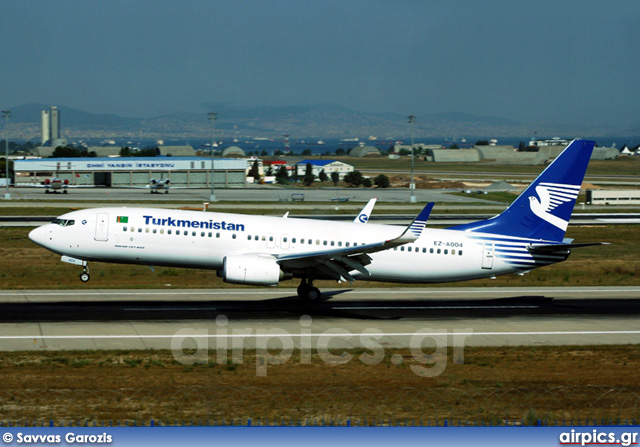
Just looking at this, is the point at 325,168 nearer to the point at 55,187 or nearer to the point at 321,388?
the point at 55,187

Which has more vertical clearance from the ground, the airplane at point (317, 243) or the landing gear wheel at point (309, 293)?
the airplane at point (317, 243)

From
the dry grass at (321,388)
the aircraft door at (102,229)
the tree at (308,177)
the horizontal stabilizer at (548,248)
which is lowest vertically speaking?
the tree at (308,177)

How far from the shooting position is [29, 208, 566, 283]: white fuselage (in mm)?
33344

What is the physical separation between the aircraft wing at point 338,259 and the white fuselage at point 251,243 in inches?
46.1

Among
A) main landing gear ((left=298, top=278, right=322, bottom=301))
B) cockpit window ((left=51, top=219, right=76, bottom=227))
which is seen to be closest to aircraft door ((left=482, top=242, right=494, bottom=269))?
main landing gear ((left=298, top=278, right=322, bottom=301))

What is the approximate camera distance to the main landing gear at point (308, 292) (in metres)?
34.7

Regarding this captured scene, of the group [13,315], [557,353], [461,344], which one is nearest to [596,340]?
[557,353]

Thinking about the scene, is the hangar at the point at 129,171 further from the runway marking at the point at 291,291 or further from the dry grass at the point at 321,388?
the dry grass at the point at 321,388

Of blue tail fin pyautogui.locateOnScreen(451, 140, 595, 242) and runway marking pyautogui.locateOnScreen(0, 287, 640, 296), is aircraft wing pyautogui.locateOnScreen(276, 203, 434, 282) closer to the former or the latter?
runway marking pyautogui.locateOnScreen(0, 287, 640, 296)

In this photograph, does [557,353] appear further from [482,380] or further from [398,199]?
[398,199]

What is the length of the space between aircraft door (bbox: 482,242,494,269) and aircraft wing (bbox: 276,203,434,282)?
5282 millimetres

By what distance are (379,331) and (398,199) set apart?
87.5 meters

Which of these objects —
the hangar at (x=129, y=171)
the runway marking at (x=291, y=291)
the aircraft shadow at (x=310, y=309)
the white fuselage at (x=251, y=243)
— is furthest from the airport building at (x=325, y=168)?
the white fuselage at (x=251, y=243)

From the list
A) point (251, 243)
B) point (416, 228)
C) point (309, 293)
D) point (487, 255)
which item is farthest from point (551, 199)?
point (251, 243)
